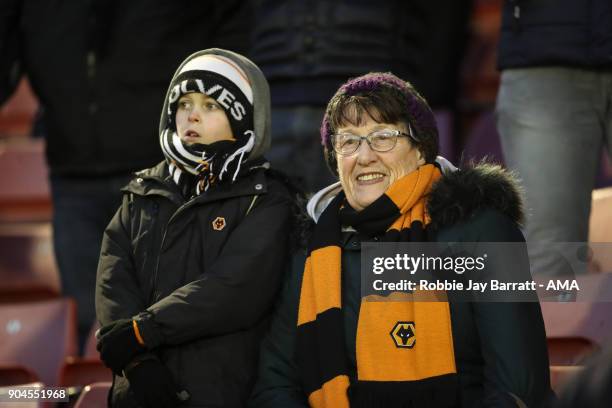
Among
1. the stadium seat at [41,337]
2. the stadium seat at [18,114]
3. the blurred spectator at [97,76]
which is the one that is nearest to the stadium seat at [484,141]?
the blurred spectator at [97,76]

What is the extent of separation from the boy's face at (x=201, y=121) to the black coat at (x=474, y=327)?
1.52ft

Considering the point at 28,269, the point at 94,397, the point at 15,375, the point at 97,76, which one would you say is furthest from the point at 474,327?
the point at 28,269

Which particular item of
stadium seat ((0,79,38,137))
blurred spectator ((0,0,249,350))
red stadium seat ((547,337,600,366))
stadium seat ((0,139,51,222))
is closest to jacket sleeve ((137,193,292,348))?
red stadium seat ((547,337,600,366))

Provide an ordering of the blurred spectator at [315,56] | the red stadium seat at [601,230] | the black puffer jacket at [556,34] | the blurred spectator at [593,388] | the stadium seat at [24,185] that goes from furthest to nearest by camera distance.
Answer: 1. the stadium seat at [24,185]
2. the blurred spectator at [315,56]
3. the red stadium seat at [601,230]
4. the black puffer jacket at [556,34]
5. the blurred spectator at [593,388]

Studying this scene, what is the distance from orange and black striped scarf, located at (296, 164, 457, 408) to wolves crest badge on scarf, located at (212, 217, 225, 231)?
274 millimetres

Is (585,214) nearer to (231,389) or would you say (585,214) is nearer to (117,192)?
(231,389)

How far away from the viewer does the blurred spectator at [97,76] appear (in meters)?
4.97

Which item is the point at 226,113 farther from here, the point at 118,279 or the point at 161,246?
the point at 118,279

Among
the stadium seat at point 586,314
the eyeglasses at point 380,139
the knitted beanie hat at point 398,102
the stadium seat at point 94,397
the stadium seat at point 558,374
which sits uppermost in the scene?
the knitted beanie hat at point 398,102

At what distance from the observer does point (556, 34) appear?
3877mm

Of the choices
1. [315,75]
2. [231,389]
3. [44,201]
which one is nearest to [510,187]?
[231,389]

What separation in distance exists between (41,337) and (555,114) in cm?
212

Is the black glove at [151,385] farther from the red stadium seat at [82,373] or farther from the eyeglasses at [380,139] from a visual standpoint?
the red stadium seat at [82,373]

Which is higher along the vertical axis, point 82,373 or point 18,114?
point 18,114
